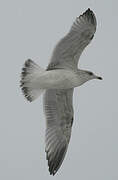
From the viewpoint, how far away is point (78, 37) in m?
7.42

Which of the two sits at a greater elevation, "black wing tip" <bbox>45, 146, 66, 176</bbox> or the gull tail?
the gull tail

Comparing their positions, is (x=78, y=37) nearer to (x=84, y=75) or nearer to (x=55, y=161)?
(x=84, y=75)

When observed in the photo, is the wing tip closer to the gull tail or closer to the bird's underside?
the bird's underside

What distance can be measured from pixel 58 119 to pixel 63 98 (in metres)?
0.38

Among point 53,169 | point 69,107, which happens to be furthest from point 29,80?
point 53,169

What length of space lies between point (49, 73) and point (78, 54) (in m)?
0.54

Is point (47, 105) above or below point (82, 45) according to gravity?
below

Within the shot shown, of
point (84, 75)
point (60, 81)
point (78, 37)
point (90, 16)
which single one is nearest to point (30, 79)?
point (60, 81)

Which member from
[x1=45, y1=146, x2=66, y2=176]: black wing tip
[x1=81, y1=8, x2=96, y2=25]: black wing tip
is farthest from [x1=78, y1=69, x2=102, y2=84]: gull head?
[x1=45, y1=146, x2=66, y2=176]: black wing tip

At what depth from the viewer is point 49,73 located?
24.6ft

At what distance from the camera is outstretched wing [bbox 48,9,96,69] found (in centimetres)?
741

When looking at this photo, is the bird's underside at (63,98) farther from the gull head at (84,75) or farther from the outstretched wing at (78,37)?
the gull head at (84,75)

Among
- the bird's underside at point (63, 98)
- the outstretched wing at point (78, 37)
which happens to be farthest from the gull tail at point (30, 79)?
the outstretched wing at point (78, 37)

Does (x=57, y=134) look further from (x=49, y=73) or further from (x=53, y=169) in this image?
(x=49, y=73)
